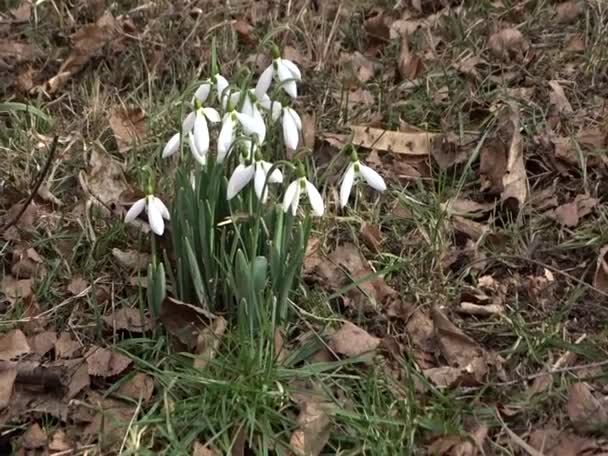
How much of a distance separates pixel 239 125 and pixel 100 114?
1157mm

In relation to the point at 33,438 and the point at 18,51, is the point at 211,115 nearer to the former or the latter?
the point at 33,438

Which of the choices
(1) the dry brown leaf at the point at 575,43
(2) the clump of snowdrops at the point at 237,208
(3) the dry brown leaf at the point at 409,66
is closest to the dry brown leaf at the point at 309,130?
(3) the dry brown leaf at the point at 409,66

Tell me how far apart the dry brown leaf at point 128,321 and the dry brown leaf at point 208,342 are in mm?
166

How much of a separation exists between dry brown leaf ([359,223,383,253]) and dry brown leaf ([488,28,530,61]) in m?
1.04

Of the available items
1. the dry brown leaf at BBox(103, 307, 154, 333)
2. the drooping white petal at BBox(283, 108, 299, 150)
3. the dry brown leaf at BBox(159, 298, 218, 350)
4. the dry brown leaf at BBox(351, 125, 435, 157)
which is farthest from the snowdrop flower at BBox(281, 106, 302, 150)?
the dry brown leaf at BBox(351, 125, 435, 157)

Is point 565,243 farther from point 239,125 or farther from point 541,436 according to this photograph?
point 239,125

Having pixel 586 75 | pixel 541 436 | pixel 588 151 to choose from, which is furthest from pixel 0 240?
pixel 586 75

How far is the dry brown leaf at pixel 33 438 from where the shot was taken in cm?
230

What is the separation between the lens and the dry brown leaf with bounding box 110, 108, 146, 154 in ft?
10.6

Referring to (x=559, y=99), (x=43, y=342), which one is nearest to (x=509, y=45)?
(x=559, y=99)

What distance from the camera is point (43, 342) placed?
8.36 feet

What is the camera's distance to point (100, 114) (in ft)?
11.0

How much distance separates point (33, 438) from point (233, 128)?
85cm

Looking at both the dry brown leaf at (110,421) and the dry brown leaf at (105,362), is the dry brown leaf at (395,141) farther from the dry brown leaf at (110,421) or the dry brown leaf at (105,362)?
the dry brown leaf at (110,421)
